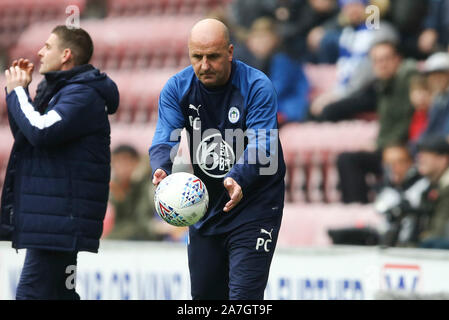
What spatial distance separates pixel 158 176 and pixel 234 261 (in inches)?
29.5

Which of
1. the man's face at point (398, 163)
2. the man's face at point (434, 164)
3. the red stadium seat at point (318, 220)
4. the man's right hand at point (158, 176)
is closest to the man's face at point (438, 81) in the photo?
the man's face at point (398, 163)

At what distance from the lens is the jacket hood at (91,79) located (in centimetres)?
582

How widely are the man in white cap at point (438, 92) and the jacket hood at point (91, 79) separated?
185 inches

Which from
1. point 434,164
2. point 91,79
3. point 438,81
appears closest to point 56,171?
point 91,79

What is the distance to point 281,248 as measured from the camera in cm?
822

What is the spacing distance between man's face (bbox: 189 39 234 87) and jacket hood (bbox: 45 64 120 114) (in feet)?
2.93

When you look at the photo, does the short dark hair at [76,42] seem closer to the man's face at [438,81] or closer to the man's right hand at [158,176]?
the man's right hand at [158,176]

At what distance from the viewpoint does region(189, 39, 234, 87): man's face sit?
17.2 feet

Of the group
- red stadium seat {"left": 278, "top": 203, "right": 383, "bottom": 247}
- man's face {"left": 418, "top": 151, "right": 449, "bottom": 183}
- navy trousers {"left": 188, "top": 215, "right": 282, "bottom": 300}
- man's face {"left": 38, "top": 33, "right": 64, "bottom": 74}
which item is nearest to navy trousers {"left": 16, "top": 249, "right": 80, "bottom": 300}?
navy trousers {"left": 188, "top": 215, "right": 282, "bottom": 300}

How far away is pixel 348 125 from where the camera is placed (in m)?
10.5

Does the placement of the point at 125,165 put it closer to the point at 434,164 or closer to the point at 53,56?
the point at 434,164

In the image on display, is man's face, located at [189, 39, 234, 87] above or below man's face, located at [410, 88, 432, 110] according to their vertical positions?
below

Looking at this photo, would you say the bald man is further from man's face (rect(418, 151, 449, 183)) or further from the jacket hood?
man's face (rect(418, 151, 449, 183))
